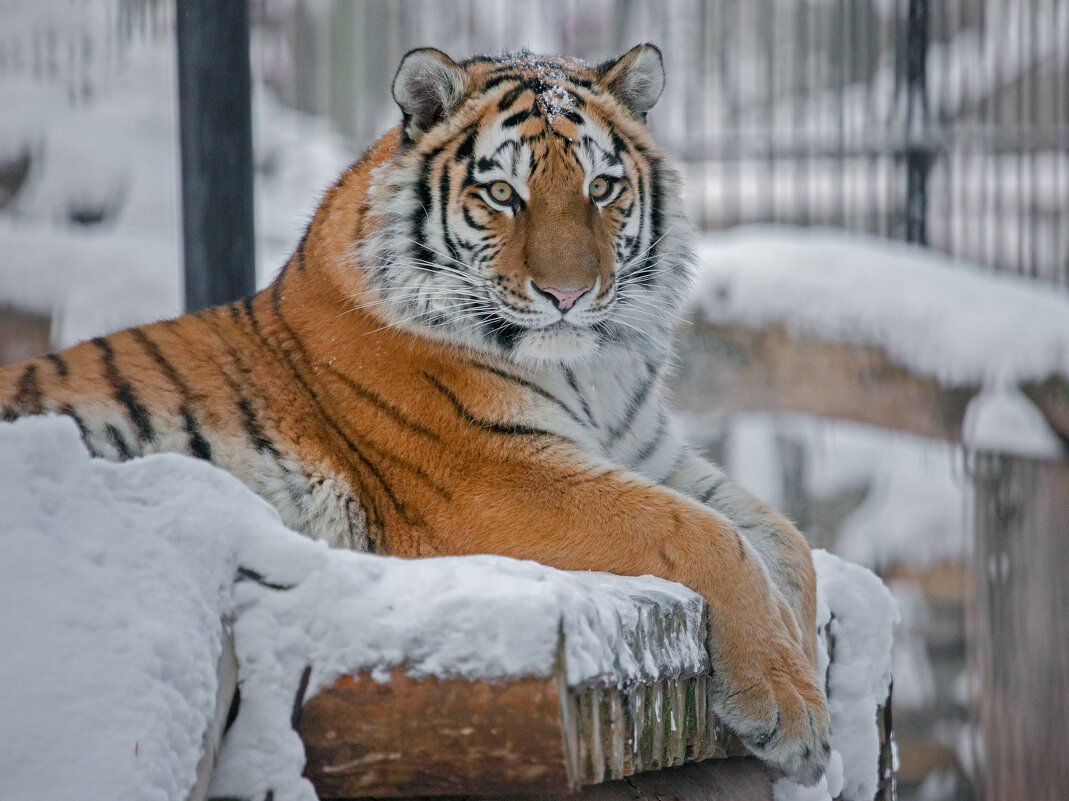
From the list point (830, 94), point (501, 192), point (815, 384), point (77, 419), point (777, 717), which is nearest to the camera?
point (777, 717)

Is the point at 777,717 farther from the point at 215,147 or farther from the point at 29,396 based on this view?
the point at 215,147

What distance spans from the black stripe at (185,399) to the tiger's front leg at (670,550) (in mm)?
388

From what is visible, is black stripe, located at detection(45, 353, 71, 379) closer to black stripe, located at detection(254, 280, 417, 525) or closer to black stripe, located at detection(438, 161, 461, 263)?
black stripe, located at detection(254, 280, 417, 525)

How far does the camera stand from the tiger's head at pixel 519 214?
6.05 ft

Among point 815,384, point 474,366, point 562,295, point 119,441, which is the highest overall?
point 562,295

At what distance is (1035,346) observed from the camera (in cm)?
399

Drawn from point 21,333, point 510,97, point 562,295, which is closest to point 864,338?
point 510,97

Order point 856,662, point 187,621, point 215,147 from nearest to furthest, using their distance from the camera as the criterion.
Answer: point 187,621 → point 856,662 → point 215,147

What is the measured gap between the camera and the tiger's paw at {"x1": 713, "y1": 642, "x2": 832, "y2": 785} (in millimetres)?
1512

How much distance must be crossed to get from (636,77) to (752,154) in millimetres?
3612

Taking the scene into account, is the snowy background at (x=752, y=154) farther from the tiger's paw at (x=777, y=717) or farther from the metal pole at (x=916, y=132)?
the tiger's paw at (x=777, y=717)

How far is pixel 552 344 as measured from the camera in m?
1.86

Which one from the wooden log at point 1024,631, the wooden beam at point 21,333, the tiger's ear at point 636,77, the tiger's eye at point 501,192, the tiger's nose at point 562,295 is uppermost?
the tiger's ear at point 636,77

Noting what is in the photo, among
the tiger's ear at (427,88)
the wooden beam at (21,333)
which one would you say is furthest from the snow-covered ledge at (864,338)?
the wooden beam at (21,333)
